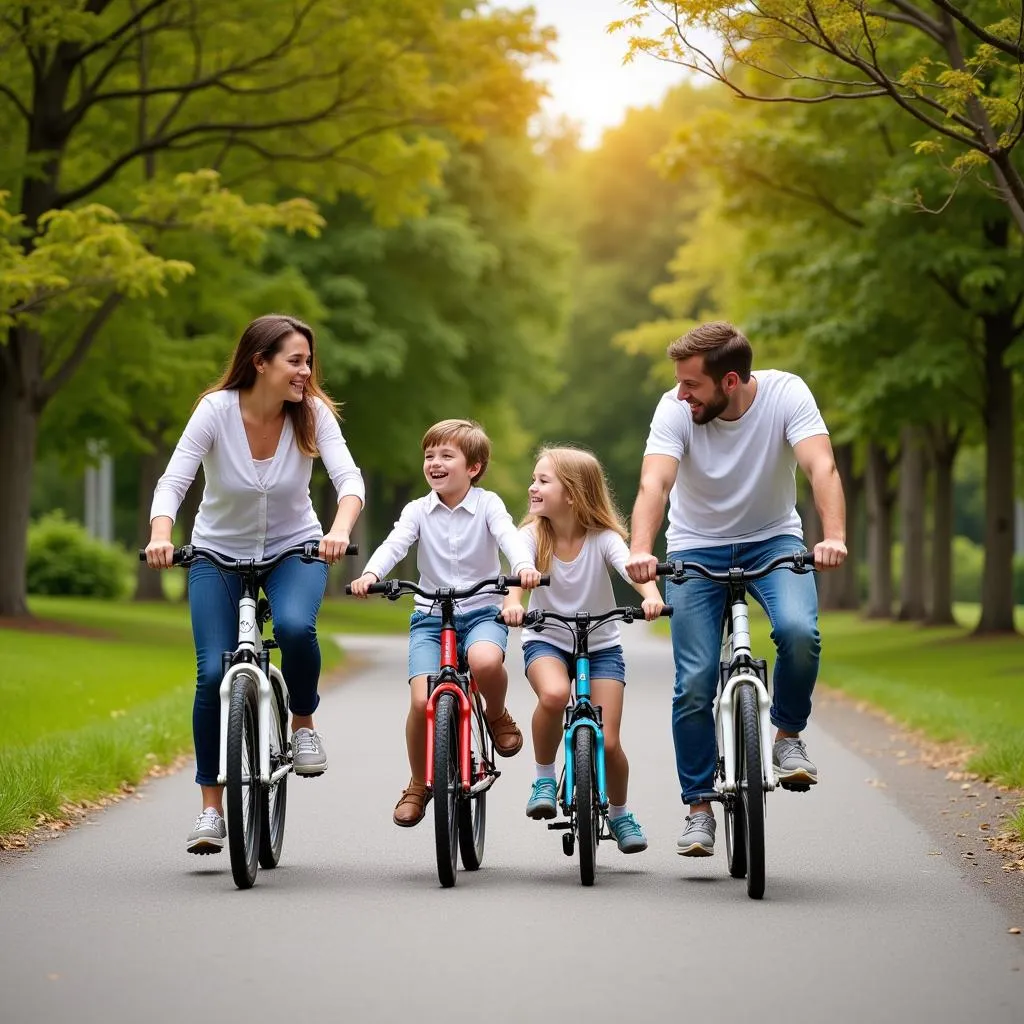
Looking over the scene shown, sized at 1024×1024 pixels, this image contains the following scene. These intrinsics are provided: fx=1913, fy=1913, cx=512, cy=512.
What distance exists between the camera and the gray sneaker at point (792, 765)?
693 centimetres

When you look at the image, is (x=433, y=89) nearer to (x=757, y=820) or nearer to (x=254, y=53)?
(x=254, y=53)

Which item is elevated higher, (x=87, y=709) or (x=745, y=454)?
(x=745, y=454)

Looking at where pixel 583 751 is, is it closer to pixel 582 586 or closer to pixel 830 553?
pixel 582 586

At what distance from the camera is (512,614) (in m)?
7.16

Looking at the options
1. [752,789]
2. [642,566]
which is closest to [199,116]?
[642,566]

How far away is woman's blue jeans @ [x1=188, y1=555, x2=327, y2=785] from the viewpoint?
7258 millimetres

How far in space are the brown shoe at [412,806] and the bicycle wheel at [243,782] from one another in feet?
1.94

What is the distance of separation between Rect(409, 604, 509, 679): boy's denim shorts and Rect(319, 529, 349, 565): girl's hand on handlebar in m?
0.64

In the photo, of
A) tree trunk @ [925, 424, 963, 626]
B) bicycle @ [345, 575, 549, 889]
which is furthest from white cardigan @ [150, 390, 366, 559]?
tree trunk @ [925, 424, 963, 626]

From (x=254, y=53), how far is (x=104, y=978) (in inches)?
685

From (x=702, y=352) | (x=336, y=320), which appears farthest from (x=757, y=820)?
(x=336, y=320)

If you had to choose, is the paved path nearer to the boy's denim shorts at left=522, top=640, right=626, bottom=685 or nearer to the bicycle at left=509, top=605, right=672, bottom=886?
the bicycle at left=509, top=605, right=672, bottom=886

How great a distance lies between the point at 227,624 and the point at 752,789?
2.13 meters

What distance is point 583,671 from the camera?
7.30 m
